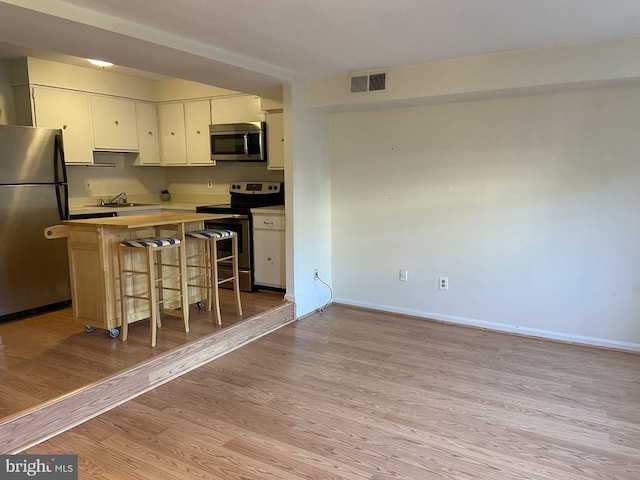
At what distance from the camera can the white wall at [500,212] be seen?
3383mm

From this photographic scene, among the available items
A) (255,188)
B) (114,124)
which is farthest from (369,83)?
(114,124)

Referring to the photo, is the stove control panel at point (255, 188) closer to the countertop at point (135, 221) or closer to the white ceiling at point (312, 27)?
the countertop at point (135, 221)

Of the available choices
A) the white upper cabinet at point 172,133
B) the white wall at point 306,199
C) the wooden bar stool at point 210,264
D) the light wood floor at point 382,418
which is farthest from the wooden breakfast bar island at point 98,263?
the white upper cabinet at point 172,133

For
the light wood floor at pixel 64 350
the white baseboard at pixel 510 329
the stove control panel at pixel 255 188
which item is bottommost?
the white baseboard at pixel 510 329

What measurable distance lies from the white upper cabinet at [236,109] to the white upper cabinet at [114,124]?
950mm

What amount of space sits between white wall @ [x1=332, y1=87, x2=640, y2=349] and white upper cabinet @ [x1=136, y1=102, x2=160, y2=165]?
239 centimetres

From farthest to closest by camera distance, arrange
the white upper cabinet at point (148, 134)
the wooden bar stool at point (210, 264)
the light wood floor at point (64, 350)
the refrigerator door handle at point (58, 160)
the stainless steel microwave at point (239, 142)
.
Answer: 1. the white upper cabinet at point (148, 134)
2. the stainless steel microwave at point (239, 142)
3. the refrigerator door handle at point (58, 160)
4. the wooden bar stool at point (210, 264)
5. the light wood floor at point (64, 350)

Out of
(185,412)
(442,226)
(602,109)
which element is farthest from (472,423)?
(602,109)

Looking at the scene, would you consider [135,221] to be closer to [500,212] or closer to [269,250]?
[269,250]

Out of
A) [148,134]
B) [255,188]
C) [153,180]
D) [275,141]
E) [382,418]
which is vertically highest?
[148,134]

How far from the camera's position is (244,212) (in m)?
4.68

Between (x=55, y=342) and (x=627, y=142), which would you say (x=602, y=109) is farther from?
(x=55, y=342)

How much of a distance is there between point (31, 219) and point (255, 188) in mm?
2132

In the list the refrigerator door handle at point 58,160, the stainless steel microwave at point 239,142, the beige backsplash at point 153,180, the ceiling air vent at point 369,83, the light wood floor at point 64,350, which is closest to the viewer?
the light wood floor at point 64,350
